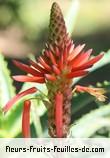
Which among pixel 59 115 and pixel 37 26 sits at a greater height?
pixel 37 26

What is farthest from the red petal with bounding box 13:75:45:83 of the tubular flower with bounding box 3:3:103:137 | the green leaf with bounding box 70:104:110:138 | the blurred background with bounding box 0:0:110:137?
the blurred background with bounding box 0:0:110:137

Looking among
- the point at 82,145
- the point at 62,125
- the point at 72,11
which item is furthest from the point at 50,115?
the point at 72,11

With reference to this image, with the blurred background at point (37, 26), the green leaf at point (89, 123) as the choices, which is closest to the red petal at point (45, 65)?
the green leaf at point (89, 123)

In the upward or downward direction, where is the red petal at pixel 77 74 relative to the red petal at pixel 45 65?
downward

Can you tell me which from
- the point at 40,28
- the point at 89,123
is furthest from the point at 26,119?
the point at 40,28

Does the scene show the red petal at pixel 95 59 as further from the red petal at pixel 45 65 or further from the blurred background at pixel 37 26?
the blurred background at pixel 37 26

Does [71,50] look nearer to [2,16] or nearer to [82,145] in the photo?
[82,145]

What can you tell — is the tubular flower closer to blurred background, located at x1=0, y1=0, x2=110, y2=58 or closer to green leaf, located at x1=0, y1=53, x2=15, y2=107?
green leaf, located at x1=0, y1=53, x2=15, y2=107

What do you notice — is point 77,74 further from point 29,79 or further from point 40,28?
point 40,28

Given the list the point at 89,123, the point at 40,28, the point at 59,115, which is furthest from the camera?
the point at 40,28
